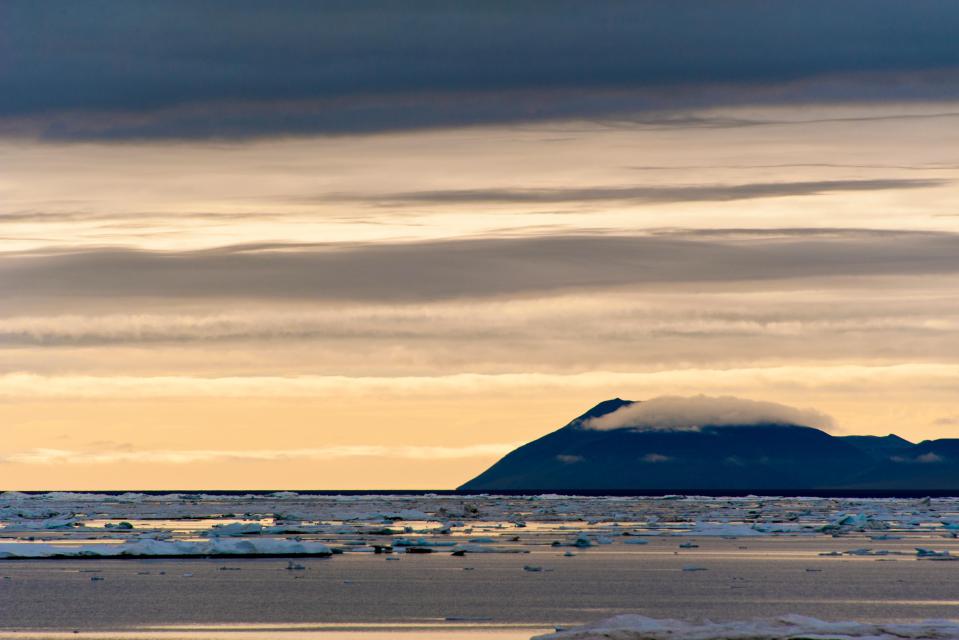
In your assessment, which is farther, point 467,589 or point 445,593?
point 467,589

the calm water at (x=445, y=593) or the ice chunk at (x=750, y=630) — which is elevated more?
the calm water at (x=445, y=593)

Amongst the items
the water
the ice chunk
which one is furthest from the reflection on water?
the ice chunk

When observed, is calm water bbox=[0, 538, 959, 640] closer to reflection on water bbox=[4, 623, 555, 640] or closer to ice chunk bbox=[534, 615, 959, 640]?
reflection on water bbox=[4, 623, 555, 640]

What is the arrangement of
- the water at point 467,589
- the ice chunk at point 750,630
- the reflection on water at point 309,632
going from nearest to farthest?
the ice chunk at point 750,630 < the reflection on water at point 309,632 < the water at point 467,589

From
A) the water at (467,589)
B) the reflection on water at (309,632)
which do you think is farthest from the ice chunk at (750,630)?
the water at (467,589)

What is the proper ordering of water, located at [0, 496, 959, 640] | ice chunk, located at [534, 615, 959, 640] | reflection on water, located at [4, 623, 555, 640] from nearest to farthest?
ice chunk, located at [534, 615, 959, 640], reflection on water, located at [4, 623, 555, 640], water, located at [0, 496, 959, 640]

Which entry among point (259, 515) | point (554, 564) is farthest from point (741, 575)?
point (259, 515)

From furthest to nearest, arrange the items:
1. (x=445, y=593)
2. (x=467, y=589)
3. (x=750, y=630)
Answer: (x=467, y=589) → (x=445, y=593) → (x=750, y=630)

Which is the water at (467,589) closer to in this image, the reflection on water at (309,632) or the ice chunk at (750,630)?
the reflection on water at (309,632)

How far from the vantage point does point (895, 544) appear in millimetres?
76750

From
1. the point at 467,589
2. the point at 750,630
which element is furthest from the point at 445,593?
the point at 750,630

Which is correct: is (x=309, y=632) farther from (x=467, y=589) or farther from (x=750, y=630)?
(x=467, y=589)

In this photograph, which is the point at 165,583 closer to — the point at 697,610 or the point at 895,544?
the point at 697,610

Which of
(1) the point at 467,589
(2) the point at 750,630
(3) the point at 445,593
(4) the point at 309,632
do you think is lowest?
(4) the point at 309,632
